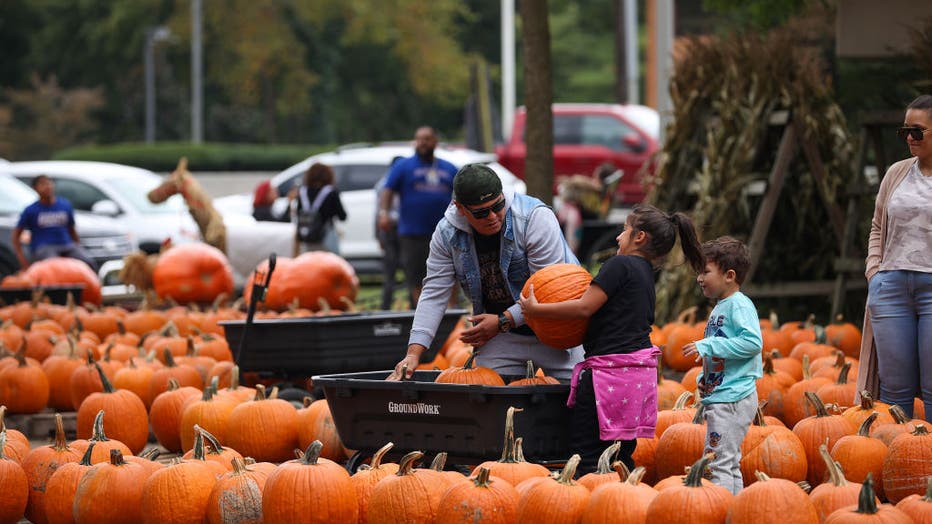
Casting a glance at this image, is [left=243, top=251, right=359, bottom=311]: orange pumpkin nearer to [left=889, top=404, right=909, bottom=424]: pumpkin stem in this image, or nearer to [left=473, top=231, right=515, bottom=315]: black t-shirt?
[left=473, top=231, right=515, bottom=315]: black t-shirt

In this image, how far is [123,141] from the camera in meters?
52.8

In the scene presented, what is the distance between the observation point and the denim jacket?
6.14m

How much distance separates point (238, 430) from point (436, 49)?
4076 cm

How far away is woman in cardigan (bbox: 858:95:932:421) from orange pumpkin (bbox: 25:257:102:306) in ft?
30.1

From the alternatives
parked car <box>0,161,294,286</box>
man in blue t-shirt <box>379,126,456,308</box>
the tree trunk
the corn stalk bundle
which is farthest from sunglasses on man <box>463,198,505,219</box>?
parked car <box>0,161,294,286</box>

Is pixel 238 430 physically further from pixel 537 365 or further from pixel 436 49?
pixel 436 49

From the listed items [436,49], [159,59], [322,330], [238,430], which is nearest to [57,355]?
[322,330]

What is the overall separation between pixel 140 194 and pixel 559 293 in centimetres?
1596

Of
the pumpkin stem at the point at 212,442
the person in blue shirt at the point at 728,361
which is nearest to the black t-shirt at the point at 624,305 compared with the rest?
the person in blue shirt at the point at 728,361

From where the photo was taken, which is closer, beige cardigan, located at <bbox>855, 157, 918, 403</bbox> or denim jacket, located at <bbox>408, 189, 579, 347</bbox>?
denim jacket, located at <bbox>408, 189, 579, 347</bbox>

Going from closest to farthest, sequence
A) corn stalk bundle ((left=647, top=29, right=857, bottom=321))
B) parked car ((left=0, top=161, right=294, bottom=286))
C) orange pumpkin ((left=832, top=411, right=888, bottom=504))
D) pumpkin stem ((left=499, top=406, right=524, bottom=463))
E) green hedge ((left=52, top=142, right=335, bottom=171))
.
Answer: pumpkin stem ((left=499, top=406, right=524, bottom=463)), orange pumpkin ((left=832, top=411, right=888, bottom=504)), corn stalk bundle ((left=647, top=29, right=857, bottom=321)), parked car ((left=0, top=161, right=294, bottom=286)), green hedge ((left=52, top=142, right=335, bottom=171))

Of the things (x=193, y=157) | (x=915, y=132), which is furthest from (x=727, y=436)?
(x=193, y=157)

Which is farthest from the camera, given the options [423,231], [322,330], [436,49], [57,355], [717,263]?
[436,49]

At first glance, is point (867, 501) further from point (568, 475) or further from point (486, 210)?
point (486, 210)
